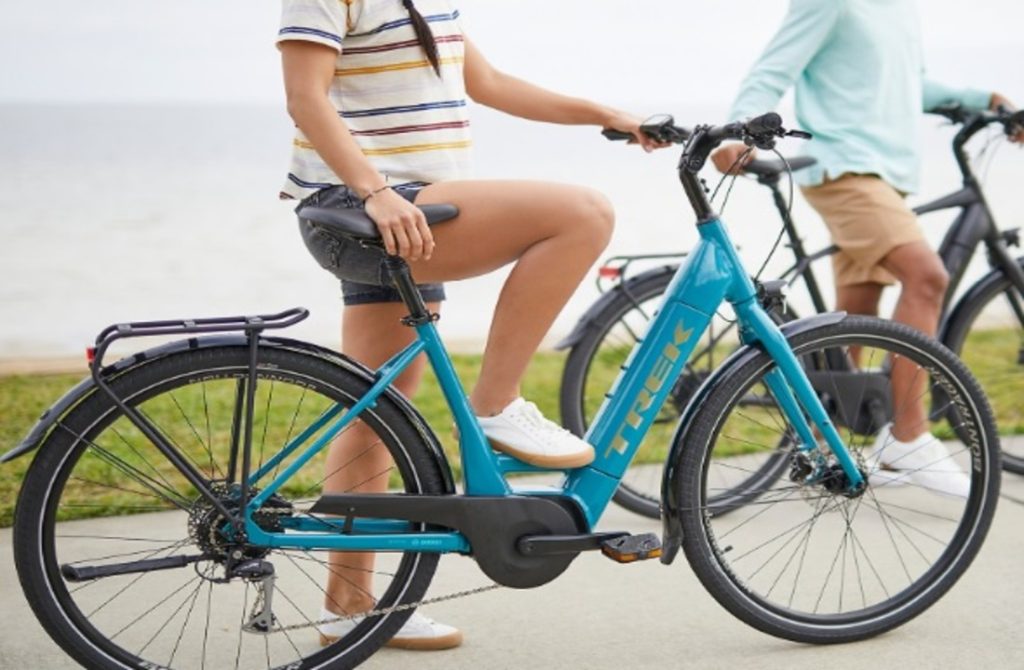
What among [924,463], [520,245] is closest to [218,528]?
[520,245]

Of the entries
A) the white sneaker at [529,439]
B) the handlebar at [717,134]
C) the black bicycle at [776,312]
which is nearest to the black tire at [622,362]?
the black bicycle at [776,312]

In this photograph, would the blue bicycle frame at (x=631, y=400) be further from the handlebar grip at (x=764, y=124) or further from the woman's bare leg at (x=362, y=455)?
the handlebar grip at (x=764, y=124)

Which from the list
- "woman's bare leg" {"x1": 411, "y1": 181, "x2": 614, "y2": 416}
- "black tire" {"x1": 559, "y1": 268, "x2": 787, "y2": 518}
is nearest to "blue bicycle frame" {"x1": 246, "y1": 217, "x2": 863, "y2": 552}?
"woman's bare leg" {"x1": 411, "y1": 181, "x2": 614, "y2": 416}

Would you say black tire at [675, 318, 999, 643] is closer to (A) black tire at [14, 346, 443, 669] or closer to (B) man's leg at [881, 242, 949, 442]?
(B) man's leg at [881, 242, 949, 442]

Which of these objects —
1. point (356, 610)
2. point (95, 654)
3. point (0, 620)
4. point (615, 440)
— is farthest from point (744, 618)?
point (0, 620)

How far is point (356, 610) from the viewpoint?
3.43 m

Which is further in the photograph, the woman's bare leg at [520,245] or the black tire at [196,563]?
the woman's bare leg at [520,245]

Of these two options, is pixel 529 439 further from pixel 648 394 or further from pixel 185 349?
pixel 185 349

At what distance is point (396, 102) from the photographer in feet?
10.3

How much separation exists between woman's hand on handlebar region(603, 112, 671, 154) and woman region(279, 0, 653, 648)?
1.33ft

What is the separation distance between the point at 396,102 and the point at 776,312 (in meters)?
1.49

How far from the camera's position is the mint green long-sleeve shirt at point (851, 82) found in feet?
14.7

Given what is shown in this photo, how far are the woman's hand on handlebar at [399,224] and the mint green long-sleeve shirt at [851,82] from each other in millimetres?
1697

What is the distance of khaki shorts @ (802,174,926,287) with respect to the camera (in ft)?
14.9
